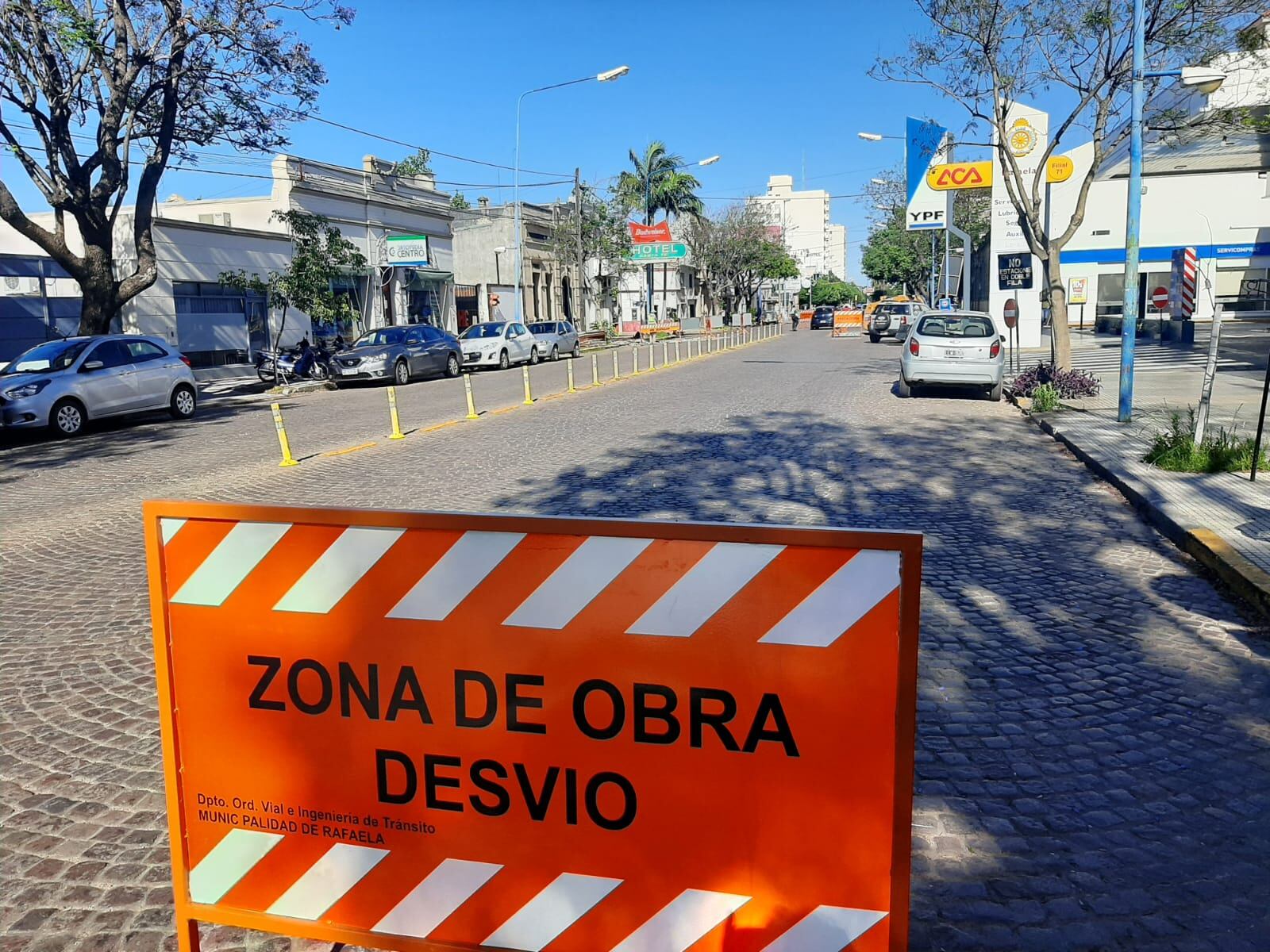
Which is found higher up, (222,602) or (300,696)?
(222,602)

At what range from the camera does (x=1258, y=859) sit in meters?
3.26

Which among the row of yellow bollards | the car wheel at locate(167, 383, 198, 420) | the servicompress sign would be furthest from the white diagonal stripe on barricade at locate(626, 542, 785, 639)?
the servicompress sign

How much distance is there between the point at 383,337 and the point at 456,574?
81.1ft

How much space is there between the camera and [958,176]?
29422 millimetres

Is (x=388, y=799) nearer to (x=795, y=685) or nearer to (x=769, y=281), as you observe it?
(x=795, y=685)

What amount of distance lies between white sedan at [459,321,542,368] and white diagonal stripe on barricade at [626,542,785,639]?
93.3ft

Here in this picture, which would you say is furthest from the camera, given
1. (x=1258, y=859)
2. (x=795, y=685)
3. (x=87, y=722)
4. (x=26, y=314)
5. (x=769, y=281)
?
(x=769, y=281)

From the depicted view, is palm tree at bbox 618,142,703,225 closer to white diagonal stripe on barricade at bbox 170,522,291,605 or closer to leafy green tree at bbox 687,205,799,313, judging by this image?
leafy green tree at bbox 687,205,799,313

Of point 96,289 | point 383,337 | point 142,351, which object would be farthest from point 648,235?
point 142,351

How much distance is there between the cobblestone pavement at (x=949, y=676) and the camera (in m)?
3.11

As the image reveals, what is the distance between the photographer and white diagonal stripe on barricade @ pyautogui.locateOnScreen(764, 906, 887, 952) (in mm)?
2225

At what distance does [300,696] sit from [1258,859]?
311 centimetres

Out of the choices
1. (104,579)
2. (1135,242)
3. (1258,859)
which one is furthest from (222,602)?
(1135,242)

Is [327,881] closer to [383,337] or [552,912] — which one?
[552,912]
